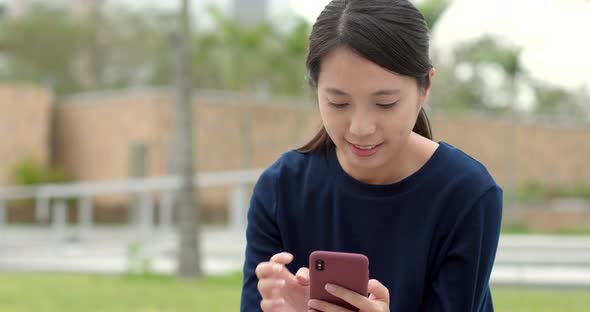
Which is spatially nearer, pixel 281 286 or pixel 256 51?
pixel 281 286

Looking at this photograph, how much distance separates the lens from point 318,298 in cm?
200

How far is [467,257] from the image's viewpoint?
2139 millimetres

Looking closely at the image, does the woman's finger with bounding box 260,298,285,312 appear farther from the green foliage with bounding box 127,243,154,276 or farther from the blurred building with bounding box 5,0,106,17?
the blurred building with bounding box 5,0,106,17

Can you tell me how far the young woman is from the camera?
6.48 ft

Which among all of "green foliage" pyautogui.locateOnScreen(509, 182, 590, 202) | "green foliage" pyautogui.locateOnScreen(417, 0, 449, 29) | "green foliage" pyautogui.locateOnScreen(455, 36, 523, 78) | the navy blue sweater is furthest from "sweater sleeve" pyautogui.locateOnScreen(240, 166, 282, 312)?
"green foliage" pyautogui.locateOnScreen(509, 182, 590, 202)

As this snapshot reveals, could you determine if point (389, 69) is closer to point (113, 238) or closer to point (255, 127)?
point (113, 238)

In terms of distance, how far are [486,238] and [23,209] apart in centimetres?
2671

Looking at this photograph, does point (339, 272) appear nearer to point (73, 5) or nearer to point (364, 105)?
point (364, 105)

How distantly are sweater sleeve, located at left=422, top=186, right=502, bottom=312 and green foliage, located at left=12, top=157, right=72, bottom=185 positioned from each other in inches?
1049

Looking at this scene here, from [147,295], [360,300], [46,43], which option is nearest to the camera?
[360,300]

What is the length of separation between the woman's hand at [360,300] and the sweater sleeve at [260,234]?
0.27m

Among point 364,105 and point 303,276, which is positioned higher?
point 364,105

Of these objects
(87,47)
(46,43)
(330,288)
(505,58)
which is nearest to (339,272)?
(330,288)

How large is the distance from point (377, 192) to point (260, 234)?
0.30 m
